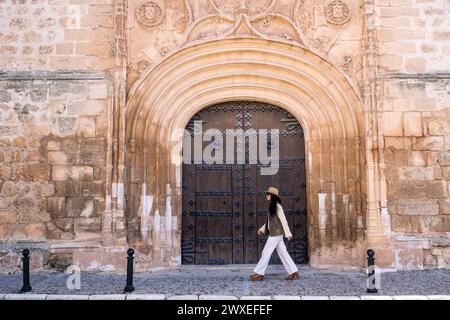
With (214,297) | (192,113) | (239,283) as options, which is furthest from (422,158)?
(214,297)

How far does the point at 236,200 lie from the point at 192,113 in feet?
5.48

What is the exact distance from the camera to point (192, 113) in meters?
7.64

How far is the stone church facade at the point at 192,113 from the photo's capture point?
6938mm

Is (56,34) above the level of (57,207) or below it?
above

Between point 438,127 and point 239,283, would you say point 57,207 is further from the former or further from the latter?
point 438,127

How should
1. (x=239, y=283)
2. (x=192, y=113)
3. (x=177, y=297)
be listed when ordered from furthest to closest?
(x=192, y=113), (x=239, y=283), (x=177, y=297)

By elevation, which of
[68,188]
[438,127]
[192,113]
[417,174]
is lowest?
[68,188]

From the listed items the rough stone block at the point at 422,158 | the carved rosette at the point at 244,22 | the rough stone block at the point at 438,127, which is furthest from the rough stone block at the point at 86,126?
the rough stone block at the point at 438,127

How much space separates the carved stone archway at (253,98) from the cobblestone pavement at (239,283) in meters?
0.60

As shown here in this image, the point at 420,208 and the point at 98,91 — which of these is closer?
the point at 420,208

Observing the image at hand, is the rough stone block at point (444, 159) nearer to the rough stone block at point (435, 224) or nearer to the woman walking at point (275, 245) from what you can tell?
the rough stone block at point (435, 224)

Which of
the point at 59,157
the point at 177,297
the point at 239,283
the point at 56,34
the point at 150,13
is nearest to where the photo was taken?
the point at 177,297

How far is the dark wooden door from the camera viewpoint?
7500mm

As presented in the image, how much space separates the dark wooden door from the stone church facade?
187mm
